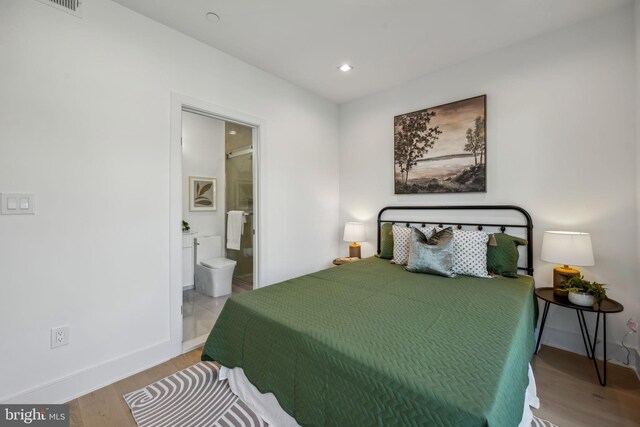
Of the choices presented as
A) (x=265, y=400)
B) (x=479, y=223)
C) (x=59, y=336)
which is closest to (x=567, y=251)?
(x=479, y=223)

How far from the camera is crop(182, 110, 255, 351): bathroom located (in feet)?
12.1

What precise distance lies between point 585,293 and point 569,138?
1227mm

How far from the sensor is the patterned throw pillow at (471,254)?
7.50ft

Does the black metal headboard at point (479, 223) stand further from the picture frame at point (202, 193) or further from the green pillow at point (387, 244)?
the picture frame at point (202, 193)

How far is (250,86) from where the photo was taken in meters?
2.77

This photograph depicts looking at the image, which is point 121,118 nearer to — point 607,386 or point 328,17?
point 328,17

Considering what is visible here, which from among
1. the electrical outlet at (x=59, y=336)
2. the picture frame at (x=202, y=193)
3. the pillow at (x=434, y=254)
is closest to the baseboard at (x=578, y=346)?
the pillow at (x=434, y=254)

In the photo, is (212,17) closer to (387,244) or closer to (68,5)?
(68,5)

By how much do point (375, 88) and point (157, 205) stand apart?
2697 mm

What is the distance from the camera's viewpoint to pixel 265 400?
1493mm

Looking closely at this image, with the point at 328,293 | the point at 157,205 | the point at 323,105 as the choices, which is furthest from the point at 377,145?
the point at 157,205

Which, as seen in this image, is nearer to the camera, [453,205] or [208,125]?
[453,205]

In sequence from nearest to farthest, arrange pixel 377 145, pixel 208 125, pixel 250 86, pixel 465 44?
1. pixel 465 44
2. pixel 250 86
3. pixel 377 145
4. pixel 208 125

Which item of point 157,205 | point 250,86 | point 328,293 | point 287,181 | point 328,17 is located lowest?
point 328,293
